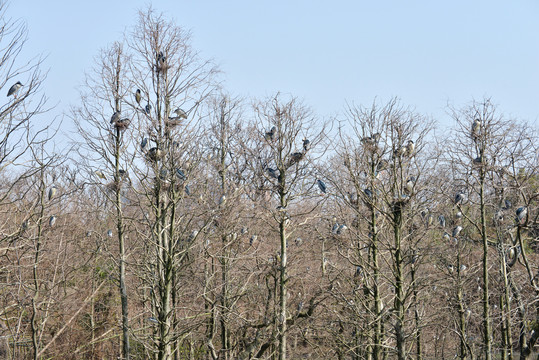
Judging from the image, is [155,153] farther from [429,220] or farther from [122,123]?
[429,220]

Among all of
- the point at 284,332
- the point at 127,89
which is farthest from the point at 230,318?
the point at 127,89

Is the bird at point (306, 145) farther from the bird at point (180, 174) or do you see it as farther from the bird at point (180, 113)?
the bird at point (180, 174)

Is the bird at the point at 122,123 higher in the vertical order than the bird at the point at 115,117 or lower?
lower

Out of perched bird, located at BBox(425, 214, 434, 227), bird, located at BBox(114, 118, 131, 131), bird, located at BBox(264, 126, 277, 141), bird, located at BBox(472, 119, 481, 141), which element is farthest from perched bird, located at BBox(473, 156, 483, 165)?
bird, located at BBox(114, 118, 131, 131)

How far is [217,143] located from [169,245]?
8.01 m

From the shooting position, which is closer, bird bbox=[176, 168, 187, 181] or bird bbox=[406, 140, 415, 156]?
bird bbox=[176, 168, 187, 181]

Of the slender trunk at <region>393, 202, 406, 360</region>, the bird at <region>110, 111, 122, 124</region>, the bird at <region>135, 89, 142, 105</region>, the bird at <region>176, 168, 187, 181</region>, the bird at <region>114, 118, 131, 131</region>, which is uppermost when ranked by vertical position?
the bird at <region>135, 89, 142, 105</region>

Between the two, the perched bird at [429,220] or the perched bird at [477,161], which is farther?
the perched bird at [477,161]

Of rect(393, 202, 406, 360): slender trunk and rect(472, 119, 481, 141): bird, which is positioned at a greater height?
rect(472, 119, 481, 141): bird

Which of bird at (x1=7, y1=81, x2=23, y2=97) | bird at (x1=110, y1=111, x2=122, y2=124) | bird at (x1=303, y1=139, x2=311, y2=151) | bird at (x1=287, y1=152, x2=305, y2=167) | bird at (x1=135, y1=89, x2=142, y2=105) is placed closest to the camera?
bird at (x1=7, y1=81, x2=23, y2=97)

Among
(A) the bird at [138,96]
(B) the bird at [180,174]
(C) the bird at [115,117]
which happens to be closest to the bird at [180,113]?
(A) the bird at [138,96]

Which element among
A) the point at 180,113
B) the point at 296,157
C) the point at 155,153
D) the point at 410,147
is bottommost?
the point at 155,153

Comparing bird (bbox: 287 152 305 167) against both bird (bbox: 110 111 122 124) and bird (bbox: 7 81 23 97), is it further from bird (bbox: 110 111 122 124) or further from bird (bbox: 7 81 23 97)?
bird (bbox: 7 81 23 97)

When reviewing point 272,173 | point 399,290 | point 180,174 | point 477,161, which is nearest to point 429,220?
point 477,161
